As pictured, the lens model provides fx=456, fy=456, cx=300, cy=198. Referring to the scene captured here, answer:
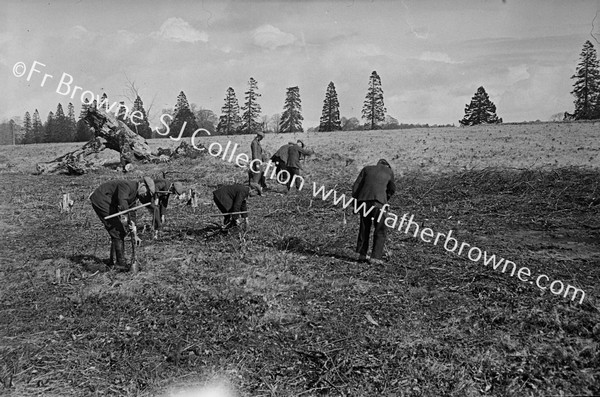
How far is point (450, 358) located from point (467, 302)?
153 cm

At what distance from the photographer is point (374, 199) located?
753cm

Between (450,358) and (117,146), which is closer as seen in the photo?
(450,358)

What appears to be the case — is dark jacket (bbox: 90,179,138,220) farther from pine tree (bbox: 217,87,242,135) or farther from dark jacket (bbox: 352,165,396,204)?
pine tree (bbox: 217,87,242,135)

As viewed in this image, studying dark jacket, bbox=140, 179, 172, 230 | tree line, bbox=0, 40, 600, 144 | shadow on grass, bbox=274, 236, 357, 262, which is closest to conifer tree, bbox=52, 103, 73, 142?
tree line, bbox=0, 40, 600, 144

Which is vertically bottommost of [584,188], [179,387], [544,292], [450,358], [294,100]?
[179,387]

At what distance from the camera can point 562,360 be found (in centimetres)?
478

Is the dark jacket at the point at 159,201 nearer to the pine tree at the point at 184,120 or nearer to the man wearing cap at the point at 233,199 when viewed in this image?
the man wearing cap at the point at 233,199

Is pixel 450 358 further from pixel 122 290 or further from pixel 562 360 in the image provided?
pixel 122 290

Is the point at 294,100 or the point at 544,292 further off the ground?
the point at 294,100

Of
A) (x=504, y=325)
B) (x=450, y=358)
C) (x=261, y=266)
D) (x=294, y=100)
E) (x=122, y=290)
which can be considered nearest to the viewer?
(x=450, y=358)

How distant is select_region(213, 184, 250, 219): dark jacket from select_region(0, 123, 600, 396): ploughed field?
0.59m

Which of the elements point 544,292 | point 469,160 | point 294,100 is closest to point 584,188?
point 469,160

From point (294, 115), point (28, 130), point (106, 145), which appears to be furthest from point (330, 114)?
point (28, 130)

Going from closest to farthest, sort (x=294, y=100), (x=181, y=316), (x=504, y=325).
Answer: (x=504, y=325)
(x=181, y=316)
(x=294, y=100)
